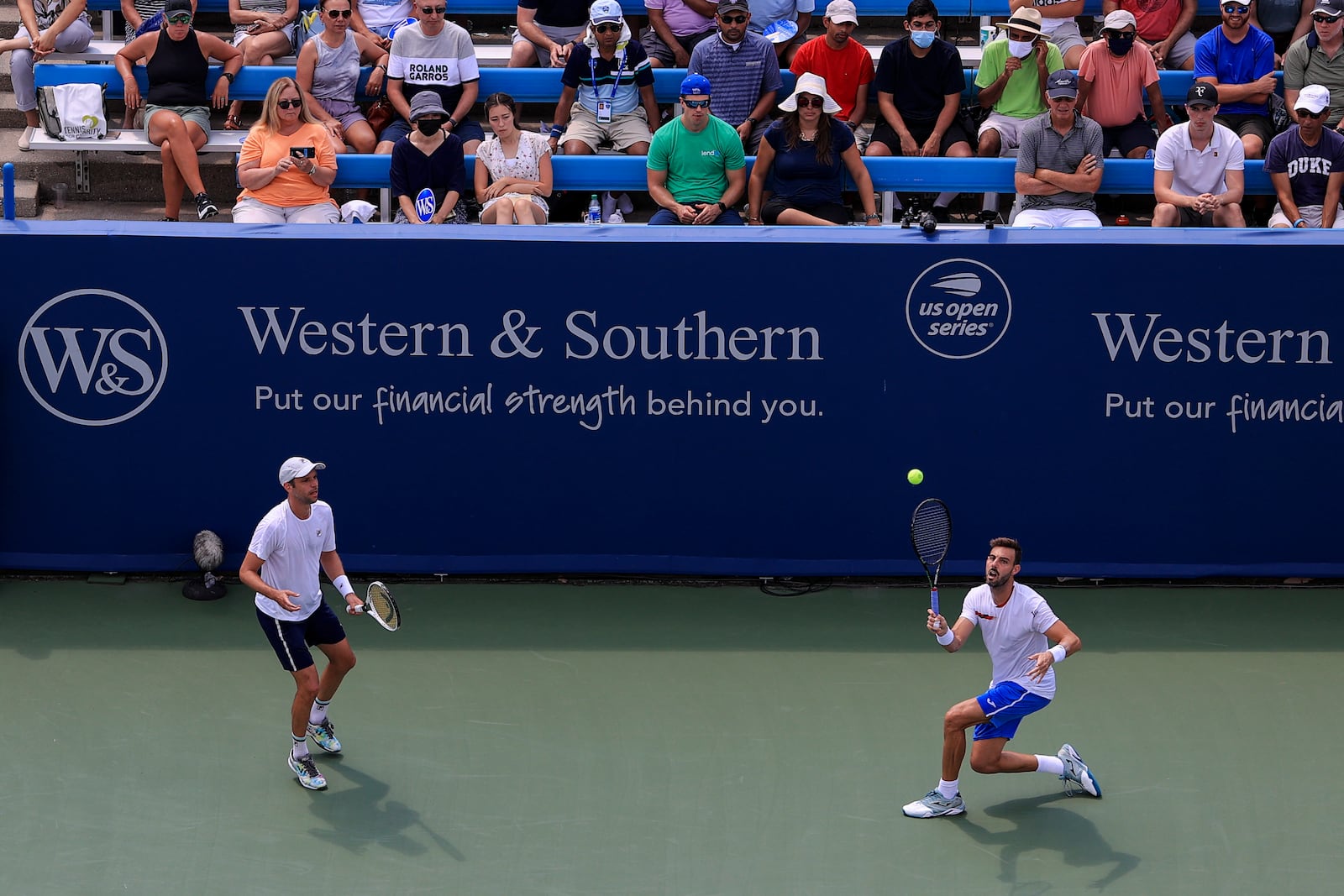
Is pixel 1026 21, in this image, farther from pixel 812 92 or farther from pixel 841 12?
pixel 812 92

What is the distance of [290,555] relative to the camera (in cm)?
821

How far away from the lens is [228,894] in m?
7.35

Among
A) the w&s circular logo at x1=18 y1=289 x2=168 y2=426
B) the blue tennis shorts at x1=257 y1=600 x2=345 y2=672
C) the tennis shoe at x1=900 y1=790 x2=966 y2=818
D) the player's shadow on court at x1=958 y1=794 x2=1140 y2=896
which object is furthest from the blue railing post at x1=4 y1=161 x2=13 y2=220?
the player's shadow on court at x1=958 y1=794 x2=1140 y2=896

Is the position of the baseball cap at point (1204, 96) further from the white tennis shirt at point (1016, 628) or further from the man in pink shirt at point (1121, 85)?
the white tennis shirt at point (1016, 628)

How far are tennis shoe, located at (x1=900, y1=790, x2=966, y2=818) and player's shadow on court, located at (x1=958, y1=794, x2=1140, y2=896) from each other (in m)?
0.08

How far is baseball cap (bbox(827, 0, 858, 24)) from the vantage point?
1226 centimetres

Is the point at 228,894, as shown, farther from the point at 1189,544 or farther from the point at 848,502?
the point at 1189,544

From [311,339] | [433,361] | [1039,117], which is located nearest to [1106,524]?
[1039,117]

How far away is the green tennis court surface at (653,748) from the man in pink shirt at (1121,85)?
148 inches

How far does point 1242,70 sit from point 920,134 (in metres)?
2.51

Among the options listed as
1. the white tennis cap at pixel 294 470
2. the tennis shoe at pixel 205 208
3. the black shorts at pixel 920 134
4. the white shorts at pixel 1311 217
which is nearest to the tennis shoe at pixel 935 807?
the white tennis cap at pixel 294 470

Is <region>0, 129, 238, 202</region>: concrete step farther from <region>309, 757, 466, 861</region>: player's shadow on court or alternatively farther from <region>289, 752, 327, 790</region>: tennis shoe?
<region>309, 757, 466, 861</region>: player's shadow on court

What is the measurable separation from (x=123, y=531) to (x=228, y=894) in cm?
367

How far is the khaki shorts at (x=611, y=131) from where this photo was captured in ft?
40.8
